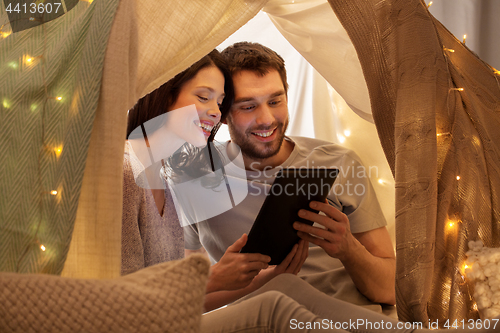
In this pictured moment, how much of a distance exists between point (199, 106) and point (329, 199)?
1.78 feet

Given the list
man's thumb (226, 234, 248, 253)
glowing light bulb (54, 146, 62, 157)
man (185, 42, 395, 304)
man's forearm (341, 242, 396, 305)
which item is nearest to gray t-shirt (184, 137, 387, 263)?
man (185, 42, 395, 304)

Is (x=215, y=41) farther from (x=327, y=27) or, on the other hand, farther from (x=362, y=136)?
(x=362, y=136)

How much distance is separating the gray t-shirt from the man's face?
8 centimetres

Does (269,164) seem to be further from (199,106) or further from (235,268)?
(235,268)

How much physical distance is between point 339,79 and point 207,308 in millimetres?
848

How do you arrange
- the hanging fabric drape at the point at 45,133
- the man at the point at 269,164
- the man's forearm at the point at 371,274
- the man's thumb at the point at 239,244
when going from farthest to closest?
1. the man at the point at 269,164
2. the man's forearm at the point at 371,274
3. the man's thumb at the point at 239,244
4. the hanging fabric drape at the point at 45,133

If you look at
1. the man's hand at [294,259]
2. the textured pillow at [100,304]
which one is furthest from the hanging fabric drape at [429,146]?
the textured pillow at [100,304]

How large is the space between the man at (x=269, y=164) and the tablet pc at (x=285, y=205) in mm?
222

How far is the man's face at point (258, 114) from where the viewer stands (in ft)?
4.54

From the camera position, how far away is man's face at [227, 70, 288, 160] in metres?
1.38

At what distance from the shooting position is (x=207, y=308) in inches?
46.1

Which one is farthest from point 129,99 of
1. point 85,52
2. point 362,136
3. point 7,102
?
point 362,136

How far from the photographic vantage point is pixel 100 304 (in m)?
0.59

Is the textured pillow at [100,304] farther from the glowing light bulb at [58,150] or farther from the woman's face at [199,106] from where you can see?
the woman's face at [199,106]
